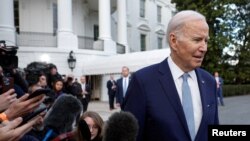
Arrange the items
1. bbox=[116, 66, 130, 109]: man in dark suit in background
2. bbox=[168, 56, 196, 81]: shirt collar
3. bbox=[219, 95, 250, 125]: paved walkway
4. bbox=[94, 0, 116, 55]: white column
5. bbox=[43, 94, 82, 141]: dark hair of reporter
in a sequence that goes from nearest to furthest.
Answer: bbox=[168, 56, 196, 81]: shirt collar < bbox=[43, 94, 82, 141]: dark hair of reporter < bbox=[116, 66, 130, 109]: man in dark suit in background < bbox=[219, 95, 250, 125]: paved walkway < bbox=[94, 0, 116, 55]: white column

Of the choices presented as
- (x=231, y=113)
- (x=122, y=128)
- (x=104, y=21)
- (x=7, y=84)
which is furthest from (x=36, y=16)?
(x=122, y=128)

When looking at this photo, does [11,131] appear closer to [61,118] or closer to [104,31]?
[61,118]

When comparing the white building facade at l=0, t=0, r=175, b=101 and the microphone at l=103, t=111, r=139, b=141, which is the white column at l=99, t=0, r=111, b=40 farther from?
the microphone at l=103, t=111, r=139, b=141

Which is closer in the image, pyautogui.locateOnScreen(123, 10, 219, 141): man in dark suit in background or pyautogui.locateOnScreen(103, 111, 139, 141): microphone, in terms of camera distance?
pyautogui.locateOnScreen(103, 111, 139, 141): microphone

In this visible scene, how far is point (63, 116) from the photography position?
318cm

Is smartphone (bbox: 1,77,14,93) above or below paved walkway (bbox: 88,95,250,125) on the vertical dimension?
above

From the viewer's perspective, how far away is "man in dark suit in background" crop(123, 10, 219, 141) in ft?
8.84

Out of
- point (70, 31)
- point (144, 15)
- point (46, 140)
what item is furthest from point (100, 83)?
point (46, 140)

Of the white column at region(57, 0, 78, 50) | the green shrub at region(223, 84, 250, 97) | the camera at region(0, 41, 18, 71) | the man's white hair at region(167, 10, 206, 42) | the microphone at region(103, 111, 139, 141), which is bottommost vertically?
the green shrub at region(223, 84, 250, 97)

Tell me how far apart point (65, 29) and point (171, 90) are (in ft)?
71.1

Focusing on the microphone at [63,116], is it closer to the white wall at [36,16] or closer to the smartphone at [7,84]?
the smartphone at [7,84]

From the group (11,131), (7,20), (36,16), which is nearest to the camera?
(11,131)

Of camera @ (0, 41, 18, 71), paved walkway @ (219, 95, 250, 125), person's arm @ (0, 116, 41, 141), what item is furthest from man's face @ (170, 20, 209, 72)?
paved walkway @ (219, 95, 250, 125)

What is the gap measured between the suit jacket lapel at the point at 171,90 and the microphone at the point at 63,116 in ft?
2.65
